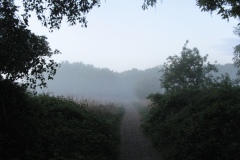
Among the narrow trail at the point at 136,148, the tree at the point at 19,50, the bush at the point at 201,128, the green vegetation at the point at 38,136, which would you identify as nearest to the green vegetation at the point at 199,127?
the bush at the point at 201,128

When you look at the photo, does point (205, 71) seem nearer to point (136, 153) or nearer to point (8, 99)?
point (136, 153)

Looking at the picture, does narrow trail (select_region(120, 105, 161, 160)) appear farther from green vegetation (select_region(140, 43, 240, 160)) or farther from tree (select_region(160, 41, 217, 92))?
tree (select_region(160, 41, 217, 92))

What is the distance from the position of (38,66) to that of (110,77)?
128572mm

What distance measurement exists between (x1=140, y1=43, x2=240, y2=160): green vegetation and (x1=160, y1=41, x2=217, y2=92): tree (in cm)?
836

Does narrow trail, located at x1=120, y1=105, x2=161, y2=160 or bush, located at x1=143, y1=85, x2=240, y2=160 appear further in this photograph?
narrow trail, located at x1=120, y1=105, x2=161, y2=160

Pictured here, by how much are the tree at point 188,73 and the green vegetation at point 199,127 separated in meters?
8.36

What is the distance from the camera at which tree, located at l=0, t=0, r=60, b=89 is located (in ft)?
24.9

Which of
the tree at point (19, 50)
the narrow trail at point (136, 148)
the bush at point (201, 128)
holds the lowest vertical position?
the narrow trail at point (136, 148)

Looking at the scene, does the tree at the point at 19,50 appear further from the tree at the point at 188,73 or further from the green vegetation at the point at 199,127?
the tree at the point at 188,73

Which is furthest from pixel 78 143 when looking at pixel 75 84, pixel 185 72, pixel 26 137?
pixel 75 84

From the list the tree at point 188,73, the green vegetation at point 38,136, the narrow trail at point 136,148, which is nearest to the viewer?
the green vegetation at point 38,136

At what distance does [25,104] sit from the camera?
984 centimetres

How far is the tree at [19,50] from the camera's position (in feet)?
24.9

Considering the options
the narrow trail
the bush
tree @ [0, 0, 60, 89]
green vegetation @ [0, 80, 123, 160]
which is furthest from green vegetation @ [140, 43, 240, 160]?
tree @ [0, 0, 60, 89]
